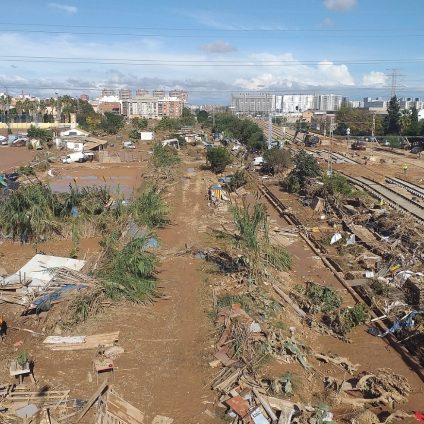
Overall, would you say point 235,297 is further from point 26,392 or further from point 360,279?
point 26,392

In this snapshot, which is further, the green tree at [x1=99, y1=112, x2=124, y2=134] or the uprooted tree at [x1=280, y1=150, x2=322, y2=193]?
the green tree at [x1=99, y1=112, x2=124, y2=134]

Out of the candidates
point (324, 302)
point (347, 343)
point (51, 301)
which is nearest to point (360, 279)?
point (324, 302)

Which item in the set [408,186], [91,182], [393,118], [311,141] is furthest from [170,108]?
[408,186]

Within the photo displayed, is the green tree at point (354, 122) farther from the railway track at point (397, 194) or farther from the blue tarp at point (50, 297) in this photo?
the blue tarp at point (50, 297)

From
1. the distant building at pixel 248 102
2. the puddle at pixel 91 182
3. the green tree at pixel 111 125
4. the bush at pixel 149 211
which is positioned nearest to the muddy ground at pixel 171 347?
the bush at pixel 149 211

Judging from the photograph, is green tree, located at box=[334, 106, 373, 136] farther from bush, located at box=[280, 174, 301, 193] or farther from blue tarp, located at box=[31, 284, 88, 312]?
blue tarp, located at box=[31, 284, 88, 312]

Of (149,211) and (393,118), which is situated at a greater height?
(393,118)

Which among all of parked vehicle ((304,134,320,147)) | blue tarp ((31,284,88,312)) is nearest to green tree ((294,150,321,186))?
blue tarp ((31,284,88,312))

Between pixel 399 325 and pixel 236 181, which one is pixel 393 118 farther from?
pixel 399 325
